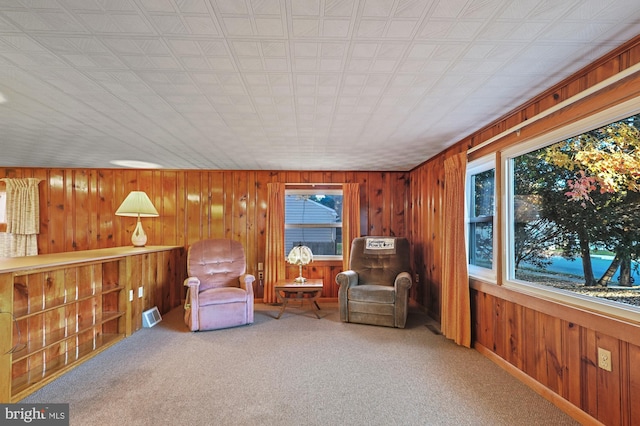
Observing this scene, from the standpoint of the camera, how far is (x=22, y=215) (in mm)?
4809

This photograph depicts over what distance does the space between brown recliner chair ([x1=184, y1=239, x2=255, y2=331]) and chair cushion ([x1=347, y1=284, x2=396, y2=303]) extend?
1.31m

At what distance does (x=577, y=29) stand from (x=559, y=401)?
227 centimetres

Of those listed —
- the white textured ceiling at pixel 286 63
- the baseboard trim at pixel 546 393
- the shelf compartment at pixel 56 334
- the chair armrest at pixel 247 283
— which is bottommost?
the baseboard trim at pixel 546 393

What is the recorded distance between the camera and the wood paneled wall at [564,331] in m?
1.69

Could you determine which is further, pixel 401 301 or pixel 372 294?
pixel 372 294

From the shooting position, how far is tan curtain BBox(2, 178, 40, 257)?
15.7 feet

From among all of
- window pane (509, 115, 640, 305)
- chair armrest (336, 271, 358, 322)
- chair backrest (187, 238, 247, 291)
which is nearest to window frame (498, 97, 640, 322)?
window pane (509, 115, 640, 305)

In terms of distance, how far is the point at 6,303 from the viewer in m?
2.15

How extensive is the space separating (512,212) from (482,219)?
0.62 m

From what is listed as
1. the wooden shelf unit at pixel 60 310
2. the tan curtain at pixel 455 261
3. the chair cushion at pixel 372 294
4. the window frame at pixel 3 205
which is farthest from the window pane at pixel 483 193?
the window frame at pixel 3 205

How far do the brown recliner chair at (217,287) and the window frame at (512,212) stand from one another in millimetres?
2870

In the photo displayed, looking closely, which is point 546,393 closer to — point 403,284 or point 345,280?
point 403,284
